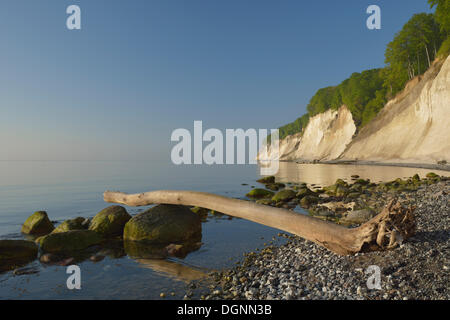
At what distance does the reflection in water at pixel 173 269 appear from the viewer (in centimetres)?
545

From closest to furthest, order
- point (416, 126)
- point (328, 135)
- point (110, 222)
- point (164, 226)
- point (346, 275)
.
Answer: point (346, 275)
point (164, 226)
point (110, 222)
point (416, 126)
point (328, 135)

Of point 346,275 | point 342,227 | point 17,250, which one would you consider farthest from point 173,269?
point 17,250

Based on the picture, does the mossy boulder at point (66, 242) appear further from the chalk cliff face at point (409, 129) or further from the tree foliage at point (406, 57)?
the tree foliage at point (406, 57)

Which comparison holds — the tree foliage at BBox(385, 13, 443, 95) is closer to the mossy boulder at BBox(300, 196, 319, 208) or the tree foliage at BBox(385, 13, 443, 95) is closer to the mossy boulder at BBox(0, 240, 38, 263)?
the mossy boulder at BBox(300, 196, 319, 208)

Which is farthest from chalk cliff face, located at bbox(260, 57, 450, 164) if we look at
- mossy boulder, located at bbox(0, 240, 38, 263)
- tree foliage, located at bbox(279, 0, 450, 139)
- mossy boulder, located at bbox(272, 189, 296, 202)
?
mossy boulder, located at bbox(0, 240, 38, 263)

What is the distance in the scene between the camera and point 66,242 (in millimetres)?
7191

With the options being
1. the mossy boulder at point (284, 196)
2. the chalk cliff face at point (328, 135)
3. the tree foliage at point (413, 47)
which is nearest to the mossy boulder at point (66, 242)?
the mossy boulder at point (284, 196)

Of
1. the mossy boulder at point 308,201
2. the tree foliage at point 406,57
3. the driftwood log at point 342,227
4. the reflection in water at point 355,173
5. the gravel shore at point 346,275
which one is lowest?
the reflection in water at point 355,173

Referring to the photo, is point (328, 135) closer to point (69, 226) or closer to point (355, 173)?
point (355, 173)

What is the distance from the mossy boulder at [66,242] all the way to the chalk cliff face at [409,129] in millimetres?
36935

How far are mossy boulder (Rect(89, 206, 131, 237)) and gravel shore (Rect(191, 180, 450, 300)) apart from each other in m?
4.80

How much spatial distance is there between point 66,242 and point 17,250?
1092mm

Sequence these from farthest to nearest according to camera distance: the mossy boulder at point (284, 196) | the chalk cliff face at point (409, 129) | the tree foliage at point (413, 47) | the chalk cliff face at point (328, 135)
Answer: the chalk cliff face at point (328, 135), the tree foliage at point (413, 47), the chalk cliff face at point (409, 129), the mossy boulder at point (284, 196)
